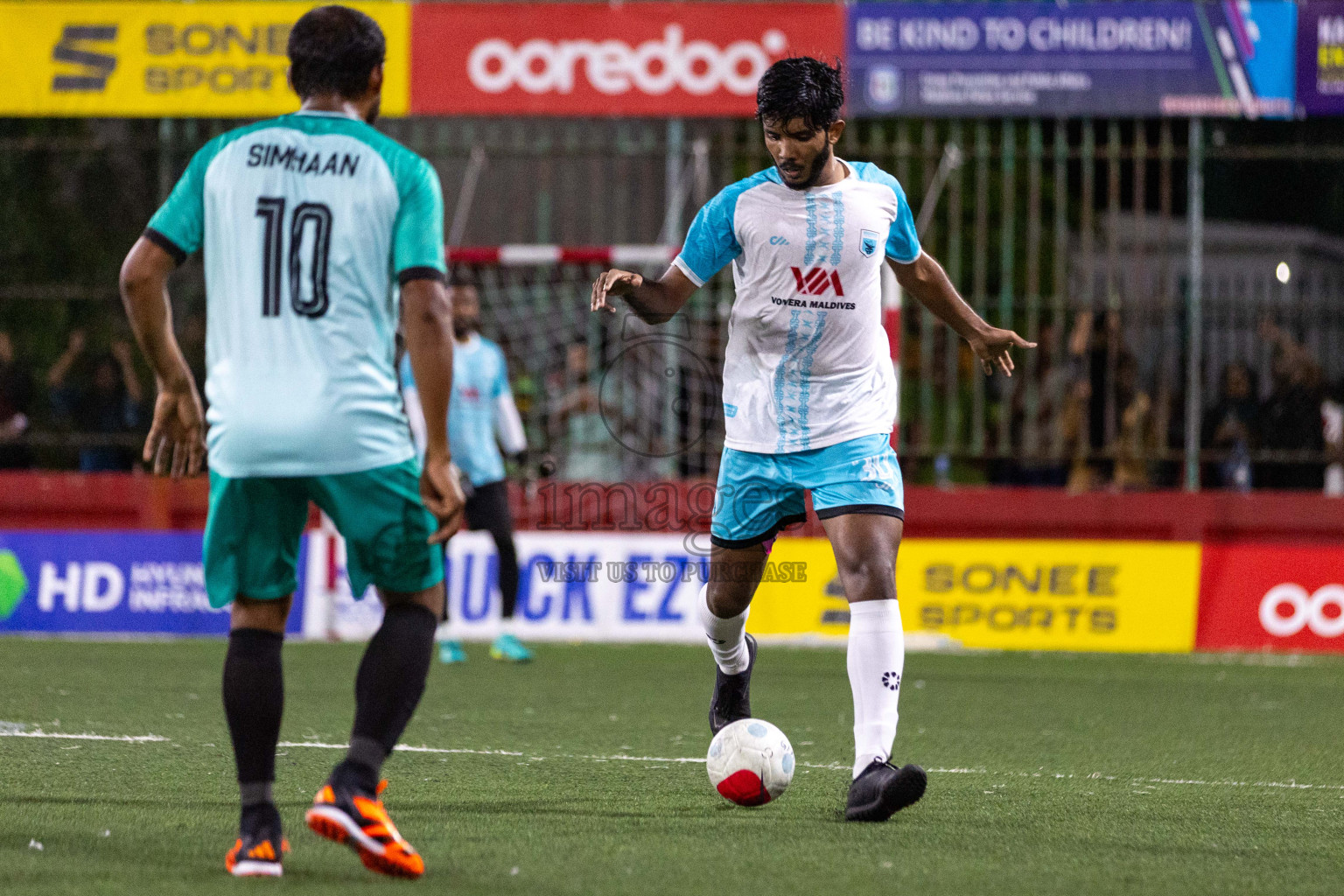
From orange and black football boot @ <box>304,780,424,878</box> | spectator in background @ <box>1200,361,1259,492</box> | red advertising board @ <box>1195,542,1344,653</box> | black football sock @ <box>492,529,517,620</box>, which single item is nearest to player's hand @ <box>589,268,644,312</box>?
orange and black football boot @ <box>304,780,424,878</box>

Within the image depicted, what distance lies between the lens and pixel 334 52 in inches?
163

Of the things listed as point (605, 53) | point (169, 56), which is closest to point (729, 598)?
point (605, 53)

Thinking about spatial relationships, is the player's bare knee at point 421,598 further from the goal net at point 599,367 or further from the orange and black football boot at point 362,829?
the goal net at point 599,367

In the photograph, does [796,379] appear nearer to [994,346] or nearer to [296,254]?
[994,346]

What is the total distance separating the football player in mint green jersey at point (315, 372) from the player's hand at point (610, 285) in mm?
1186

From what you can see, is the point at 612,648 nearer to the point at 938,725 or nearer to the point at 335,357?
the point at 938,725

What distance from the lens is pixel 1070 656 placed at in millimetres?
11852

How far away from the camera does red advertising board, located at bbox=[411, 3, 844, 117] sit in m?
13.7

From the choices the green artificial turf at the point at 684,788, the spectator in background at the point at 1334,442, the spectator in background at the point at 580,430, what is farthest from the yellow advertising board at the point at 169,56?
the spectator in background at the point at 1334,442

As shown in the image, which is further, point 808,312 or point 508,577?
point 508,577

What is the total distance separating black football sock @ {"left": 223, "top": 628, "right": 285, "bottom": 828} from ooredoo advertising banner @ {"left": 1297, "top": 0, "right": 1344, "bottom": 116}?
11.2m

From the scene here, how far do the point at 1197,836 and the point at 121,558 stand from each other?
30.5ft

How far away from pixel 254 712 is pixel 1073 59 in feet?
35.5

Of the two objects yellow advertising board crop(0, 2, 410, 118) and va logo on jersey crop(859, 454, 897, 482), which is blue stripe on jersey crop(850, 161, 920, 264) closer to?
va logo on jersey crop(859, 454, 897, 482)
